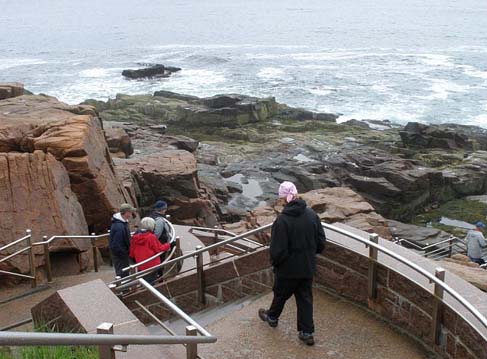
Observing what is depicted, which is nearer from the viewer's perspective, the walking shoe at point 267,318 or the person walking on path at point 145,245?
the walking shoe at point 267,318

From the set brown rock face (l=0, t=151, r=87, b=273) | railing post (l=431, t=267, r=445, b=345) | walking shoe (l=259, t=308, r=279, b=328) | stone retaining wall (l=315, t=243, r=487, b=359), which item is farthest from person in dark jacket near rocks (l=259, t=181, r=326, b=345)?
brown rock face (l=0, t=151, r=87, b=273)

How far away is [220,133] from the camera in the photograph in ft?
139

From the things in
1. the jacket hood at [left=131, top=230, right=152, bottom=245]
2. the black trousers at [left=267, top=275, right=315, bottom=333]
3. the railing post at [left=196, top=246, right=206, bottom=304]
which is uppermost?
the black trousers at [left=267, top=275, right=315, bottom=333]

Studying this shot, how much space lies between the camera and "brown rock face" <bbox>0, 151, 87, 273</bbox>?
1205 cm

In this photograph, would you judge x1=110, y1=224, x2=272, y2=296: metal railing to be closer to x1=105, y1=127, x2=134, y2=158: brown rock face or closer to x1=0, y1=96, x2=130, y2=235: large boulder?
x1=0, y1=96, x2=130, y2=235: large boulder

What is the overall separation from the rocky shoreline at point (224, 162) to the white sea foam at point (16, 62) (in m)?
37.3

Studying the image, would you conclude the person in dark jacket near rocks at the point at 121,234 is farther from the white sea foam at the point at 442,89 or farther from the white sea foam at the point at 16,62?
the white sea foam at the point at 16,62

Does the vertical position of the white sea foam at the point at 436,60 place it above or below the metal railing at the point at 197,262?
below

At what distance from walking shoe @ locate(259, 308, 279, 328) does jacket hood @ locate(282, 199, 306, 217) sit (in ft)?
4.49

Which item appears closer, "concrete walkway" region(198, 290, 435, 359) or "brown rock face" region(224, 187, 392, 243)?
"concrete walkway" region(198, 290, 435, 359)

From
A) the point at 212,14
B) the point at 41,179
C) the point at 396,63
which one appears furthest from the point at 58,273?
the point at 212,14

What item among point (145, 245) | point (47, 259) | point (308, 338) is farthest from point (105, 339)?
point (47, 259)

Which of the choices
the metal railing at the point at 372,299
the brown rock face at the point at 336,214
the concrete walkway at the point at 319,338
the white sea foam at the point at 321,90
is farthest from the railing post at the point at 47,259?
the white sea foam at the point at 321,90

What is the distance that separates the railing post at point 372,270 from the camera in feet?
22.8
